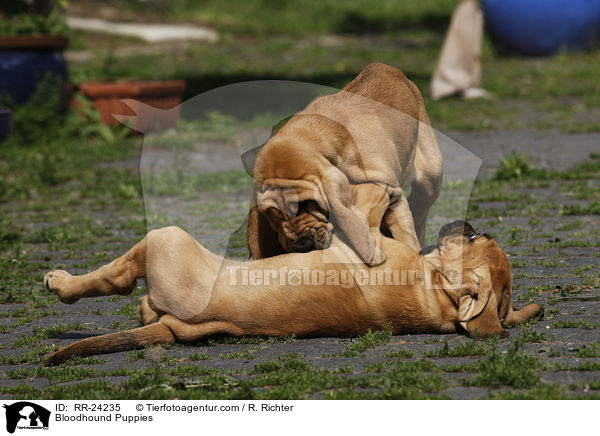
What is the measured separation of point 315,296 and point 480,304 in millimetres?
975

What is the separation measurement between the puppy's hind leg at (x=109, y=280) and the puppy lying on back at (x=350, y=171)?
2.71ft

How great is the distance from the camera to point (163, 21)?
24781mm

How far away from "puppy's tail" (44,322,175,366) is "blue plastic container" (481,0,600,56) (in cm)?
1599

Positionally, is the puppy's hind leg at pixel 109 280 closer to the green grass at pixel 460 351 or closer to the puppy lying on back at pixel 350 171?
the puppy lying on back at pixel 350 171

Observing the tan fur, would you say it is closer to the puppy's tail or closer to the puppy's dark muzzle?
the puppy's tail

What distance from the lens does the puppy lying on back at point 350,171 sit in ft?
16.9

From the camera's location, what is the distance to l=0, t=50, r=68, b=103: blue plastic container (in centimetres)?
1320

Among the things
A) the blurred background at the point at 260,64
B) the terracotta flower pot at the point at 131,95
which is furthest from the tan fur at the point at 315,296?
the terracotta flower pot at the point at 131,95

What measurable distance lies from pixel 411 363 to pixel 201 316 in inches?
51.5

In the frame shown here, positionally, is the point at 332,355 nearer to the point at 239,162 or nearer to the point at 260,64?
the point at 239,162

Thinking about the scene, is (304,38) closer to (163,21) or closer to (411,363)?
(163,21)

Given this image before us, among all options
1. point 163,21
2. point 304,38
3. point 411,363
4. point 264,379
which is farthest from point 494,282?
point 163,21
